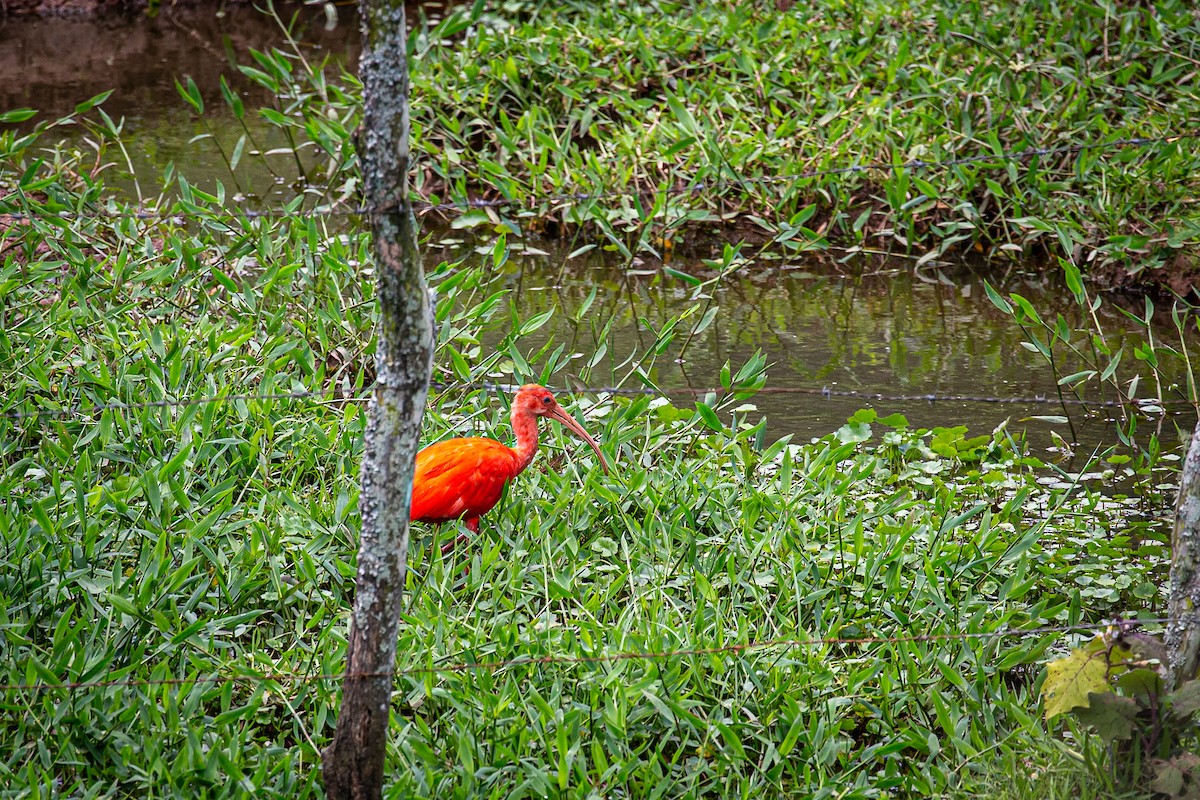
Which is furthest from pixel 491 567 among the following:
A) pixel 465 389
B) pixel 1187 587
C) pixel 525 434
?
pixel 1187 587

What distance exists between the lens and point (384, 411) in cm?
218

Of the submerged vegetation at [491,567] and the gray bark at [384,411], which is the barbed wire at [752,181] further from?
the gray bark at [384,411]

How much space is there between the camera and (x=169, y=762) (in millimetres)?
2408

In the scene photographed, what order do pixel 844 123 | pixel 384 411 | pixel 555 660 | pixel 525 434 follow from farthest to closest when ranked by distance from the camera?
pixel 844 123, pixel 525 434, pixel 555 660, pixel 384 411

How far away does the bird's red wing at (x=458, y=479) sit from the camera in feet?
10.3

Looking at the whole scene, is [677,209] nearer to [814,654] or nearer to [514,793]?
[814,654]

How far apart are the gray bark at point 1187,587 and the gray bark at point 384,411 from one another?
155 cm

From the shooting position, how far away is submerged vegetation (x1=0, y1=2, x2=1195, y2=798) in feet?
8.19

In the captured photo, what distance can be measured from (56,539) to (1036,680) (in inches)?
94.2

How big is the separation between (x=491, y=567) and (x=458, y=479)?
0.25 m

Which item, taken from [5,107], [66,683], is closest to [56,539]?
[66,683]

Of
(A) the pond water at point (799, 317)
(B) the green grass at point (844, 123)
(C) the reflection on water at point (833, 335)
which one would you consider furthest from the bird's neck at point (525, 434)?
(B) the green grass at point (844, 123)

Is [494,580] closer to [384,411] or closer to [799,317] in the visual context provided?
[384,411]

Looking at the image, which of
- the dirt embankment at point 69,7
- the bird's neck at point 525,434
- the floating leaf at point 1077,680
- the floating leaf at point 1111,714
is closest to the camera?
the floating leaf at point 1111,714
